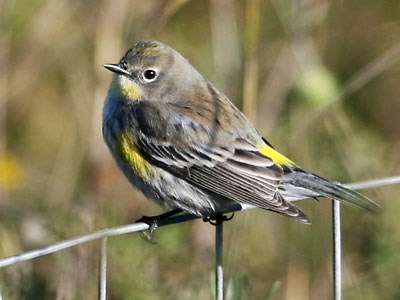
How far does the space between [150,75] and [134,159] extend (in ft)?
2.18

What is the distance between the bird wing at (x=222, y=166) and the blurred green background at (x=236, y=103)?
25 centimetres

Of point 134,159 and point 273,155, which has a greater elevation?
point 273,155

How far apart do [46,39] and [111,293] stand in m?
1.92

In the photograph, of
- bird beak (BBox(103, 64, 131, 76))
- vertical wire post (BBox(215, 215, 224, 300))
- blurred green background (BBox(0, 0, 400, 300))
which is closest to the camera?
vertical wire post (BBox(215, 215, 224, 300))

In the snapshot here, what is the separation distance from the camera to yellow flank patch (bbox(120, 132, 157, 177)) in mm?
4309

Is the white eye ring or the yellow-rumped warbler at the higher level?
the white eye ring

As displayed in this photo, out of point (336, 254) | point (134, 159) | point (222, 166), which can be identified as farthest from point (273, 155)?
point (336, 254)

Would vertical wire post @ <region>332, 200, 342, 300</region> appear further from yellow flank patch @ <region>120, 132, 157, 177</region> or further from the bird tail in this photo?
yellow flank patch @ <region>120, 132, 157, 177</region>

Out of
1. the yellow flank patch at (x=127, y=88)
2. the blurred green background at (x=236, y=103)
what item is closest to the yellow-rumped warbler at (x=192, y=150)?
the yellow flank patch at (x=127, y=88)

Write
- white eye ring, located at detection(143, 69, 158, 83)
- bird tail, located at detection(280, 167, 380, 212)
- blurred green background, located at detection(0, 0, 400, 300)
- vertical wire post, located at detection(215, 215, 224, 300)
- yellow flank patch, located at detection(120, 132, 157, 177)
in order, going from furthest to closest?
white eye ring, located at detection(143, 69, 158, 83), blurred green background, located at detection(0, 0, 400, 300), yellow flank patch, located at detection(120, 132, 157, 177), bird tail, located at detection(280, 167, 380, 212), vertical wire post, located at detection(215, 215, 224, 300)

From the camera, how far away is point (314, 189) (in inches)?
160

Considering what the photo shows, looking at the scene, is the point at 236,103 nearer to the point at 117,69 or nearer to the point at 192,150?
the point at 117,69

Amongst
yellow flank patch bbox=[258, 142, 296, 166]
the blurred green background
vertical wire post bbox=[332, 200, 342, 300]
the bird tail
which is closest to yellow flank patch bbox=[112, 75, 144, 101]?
the blurred green background

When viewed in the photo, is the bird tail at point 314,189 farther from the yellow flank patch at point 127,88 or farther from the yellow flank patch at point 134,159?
the yellow flank patch at point 127,88
